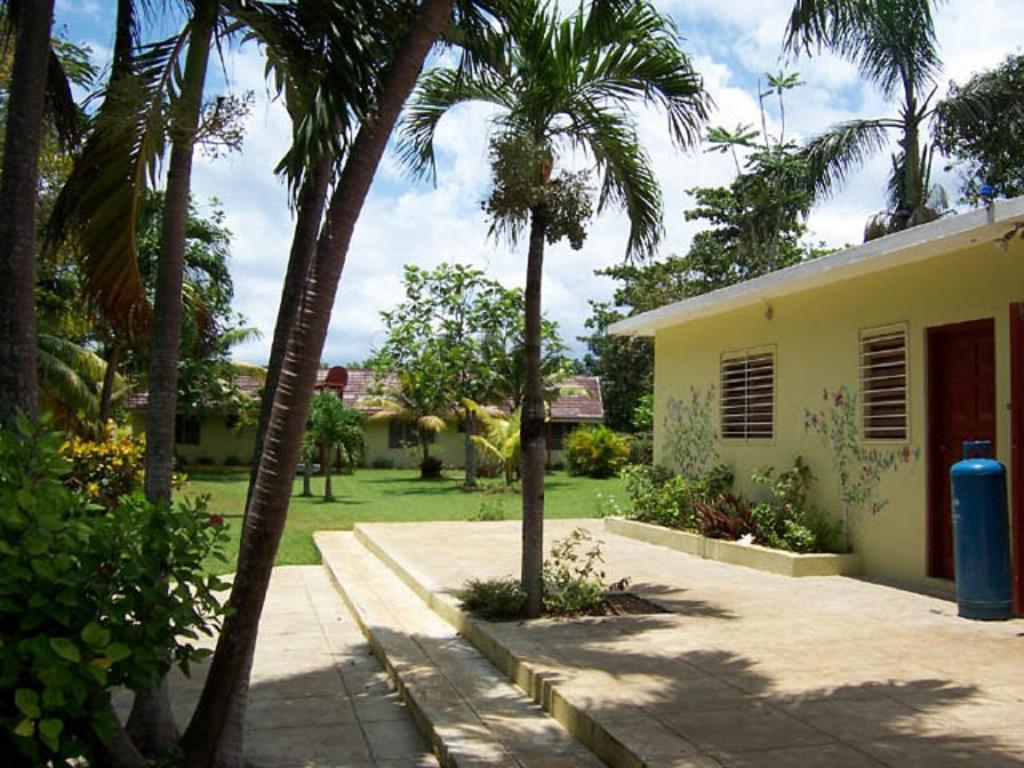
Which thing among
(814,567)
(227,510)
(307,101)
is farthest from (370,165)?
(227,510)

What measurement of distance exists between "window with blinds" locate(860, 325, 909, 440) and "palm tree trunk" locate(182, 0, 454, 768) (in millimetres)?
6815

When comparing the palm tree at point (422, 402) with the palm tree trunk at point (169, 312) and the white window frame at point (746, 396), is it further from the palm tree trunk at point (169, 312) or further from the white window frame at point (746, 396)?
the palm tree trunk at point (169, 312)

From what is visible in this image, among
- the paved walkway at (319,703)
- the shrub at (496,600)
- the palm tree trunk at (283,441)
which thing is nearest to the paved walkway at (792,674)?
the shrub at (496,600)

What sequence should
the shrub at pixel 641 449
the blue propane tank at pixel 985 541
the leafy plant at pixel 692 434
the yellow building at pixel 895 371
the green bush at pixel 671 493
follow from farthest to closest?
the shrub at pixel 641 449 < the leafy plant at pixel 692 434 < the green bush at pixel 671 493 < the yellow building at pixel 895 371 < the blue propane tank at pixel 985 541

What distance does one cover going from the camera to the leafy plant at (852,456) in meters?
9.80

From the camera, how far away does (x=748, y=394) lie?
12.7 metres

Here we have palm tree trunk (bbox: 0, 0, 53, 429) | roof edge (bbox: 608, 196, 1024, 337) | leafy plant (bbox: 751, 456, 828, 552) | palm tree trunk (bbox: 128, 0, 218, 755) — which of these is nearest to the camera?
palm tree trunk (bbox: 0, 0, 53, 429)

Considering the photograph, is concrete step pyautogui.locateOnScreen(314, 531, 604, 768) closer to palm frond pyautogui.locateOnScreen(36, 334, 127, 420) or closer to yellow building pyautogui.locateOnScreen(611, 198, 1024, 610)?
yellow building pyautogui.locateOnScreen(611, 198, 1024, 610)

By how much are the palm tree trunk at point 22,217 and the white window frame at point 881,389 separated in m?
7.83

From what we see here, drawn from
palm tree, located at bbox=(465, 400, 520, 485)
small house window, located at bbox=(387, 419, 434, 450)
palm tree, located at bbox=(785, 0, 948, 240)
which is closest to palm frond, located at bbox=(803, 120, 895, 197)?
palm tree, located at bbox=(785, 0, 948, 240)

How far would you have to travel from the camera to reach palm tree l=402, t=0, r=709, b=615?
7637 millimetres

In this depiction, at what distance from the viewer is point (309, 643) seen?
8484 millimetres

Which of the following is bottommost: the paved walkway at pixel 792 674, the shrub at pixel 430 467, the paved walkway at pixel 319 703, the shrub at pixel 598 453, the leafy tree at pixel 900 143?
the paved walkway at pixel 319 703

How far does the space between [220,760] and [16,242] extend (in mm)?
2616
